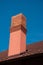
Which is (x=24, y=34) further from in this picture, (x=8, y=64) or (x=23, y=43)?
(x=8, y=64)

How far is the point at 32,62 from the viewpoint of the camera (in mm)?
12547

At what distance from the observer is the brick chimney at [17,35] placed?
14.1 meters

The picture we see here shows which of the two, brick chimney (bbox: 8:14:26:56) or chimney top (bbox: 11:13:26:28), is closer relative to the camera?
brick chimney (bbox: 8:14:26:56)

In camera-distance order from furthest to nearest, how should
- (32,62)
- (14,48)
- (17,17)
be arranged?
(17,17) < (14,48) < (32,62)

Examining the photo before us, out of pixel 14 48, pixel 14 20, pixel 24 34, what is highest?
pixel 14 20

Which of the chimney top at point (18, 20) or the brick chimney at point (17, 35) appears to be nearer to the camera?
the brick chimney at point (17, 35)

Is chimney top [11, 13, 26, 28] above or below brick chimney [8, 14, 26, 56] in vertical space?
above

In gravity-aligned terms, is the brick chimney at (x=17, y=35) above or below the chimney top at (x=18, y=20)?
below

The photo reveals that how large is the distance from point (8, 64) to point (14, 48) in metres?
1.37

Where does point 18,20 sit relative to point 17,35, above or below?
above

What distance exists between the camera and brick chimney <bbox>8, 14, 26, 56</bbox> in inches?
556

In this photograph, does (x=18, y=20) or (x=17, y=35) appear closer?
(x=17, y=35)

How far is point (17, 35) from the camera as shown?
14.5m

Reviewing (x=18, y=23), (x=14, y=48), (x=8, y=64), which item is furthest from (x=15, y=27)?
(x=8, y=64)
